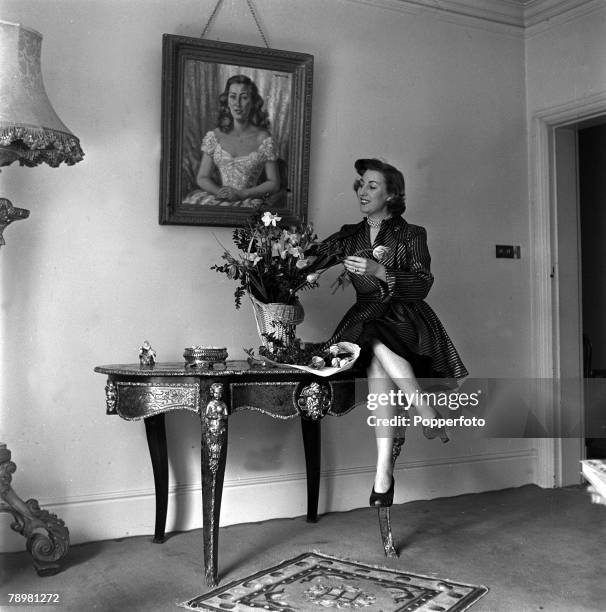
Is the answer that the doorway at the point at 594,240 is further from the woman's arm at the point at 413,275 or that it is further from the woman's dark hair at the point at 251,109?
the woman's dark hair at the point at 251,109

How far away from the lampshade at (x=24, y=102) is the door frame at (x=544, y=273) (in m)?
3.08

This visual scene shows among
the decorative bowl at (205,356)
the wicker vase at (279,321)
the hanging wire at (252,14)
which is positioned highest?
the hanging wire at (252,14)

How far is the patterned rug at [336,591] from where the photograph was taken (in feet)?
9.53

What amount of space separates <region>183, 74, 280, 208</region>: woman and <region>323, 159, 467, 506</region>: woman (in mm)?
554

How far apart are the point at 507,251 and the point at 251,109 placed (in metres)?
1.93

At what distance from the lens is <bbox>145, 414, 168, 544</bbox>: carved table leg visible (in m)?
3.76

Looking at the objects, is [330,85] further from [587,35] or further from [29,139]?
[29,139]

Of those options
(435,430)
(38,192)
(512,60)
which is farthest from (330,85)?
(435,430)

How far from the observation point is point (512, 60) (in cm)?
512

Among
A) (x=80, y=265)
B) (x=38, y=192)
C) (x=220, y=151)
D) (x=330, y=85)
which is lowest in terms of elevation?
(x=80, y=265)

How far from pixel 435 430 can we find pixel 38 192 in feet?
6.98

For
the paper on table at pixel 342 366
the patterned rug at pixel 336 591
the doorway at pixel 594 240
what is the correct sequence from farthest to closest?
the doorway at pixel 594 240, the paper on table at pixel 342 366, the patterned rug at pixel 336 591

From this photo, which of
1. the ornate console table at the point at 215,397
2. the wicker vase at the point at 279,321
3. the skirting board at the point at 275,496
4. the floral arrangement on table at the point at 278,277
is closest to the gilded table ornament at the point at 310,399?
the ornate console table at the point at 215,397

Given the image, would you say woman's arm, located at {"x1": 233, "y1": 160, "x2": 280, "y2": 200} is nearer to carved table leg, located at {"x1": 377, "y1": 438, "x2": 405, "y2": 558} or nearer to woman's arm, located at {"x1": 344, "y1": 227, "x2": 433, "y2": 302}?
woman's arm, located at {"x1": 344, "y1": 227, "x2": 433, "y2": 302}
